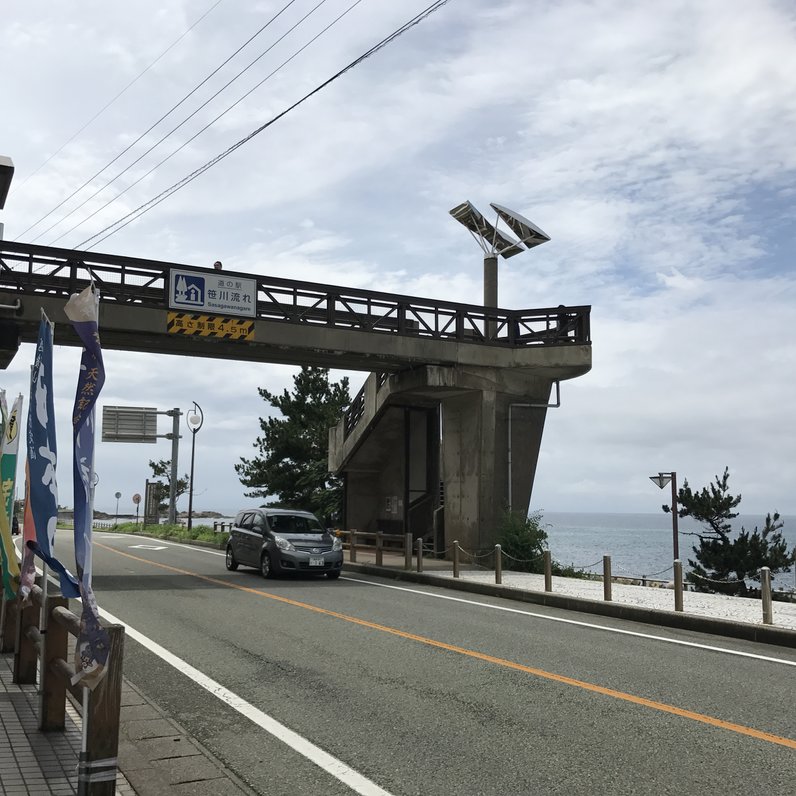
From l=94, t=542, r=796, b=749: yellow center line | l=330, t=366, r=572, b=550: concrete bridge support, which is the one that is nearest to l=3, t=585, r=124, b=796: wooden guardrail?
l=94, t=542, r=796, b=749: yellow center line

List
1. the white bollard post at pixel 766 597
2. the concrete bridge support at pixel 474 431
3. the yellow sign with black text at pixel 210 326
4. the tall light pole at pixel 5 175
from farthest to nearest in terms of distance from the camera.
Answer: the concrete bridge support at pixel 474 431
the yellow sign with black text at pixel 210 326
the white bollard post at pixel 766 597
the tall light pole at pixel 5 175

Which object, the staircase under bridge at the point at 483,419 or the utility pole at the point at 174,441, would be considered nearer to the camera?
the staircase under bridge at the point at 483,419

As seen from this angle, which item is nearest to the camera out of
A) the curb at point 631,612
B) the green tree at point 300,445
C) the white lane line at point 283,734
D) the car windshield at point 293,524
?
the white lane line at point 283,734

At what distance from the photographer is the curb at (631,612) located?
10.5 meters

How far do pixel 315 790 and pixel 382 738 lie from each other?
3.44ft

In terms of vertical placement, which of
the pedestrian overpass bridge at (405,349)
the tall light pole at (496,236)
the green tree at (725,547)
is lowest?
the green tree at (725,547)

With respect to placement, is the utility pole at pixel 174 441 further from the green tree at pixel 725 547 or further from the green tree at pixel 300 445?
the green tree at pixel 725 547

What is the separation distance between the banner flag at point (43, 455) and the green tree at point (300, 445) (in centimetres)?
3396

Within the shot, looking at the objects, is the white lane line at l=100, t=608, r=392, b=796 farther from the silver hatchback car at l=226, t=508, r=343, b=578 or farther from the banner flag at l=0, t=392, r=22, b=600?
the silver hatchback car at l=226, t=508, r=343, b=578

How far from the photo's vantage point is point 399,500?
27.8 m

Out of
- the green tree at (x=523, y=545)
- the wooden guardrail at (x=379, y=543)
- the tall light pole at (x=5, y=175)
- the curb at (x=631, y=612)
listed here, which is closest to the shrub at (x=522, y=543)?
the green tree at (x=523, y=545)

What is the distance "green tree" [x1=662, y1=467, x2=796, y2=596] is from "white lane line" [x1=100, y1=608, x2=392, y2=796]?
2900 centimetres

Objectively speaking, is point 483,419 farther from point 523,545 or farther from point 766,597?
point 766,597

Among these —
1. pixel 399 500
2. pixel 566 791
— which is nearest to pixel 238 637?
pixel 566 791
